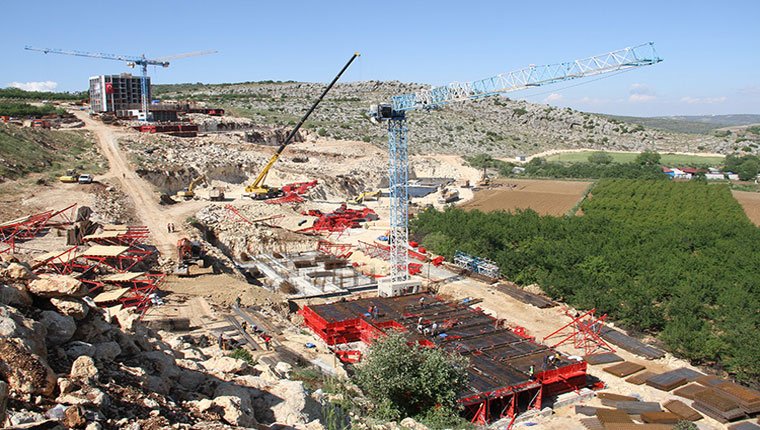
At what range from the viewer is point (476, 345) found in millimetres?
22562

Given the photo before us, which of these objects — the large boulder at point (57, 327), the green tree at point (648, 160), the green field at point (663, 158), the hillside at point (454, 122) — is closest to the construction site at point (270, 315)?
the large boulder at point (57, 327)

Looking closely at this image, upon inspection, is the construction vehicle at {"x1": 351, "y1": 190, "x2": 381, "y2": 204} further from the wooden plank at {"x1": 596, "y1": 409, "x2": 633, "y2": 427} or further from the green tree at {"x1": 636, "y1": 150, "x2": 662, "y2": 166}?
the green tree at {"x1": 636, "y1": 150, "x2": 662, "y2": 166}

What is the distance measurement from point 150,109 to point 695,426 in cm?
7125

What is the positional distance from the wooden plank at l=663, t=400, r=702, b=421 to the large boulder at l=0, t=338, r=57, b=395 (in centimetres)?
1818

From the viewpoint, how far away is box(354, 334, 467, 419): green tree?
14.3m

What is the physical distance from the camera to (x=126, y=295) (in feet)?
76.8

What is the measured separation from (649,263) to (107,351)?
28531mm

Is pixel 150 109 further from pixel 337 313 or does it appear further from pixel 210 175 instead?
pixel 337 313

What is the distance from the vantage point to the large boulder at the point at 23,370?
8.02 m

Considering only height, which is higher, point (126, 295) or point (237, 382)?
point (237, 382)

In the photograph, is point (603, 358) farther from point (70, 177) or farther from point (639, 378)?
point (70, 177)

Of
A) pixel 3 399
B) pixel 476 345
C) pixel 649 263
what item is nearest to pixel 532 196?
pixel 649 263

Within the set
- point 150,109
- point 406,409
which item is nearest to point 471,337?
point 406,409

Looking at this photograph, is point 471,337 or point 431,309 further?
point 431,309
